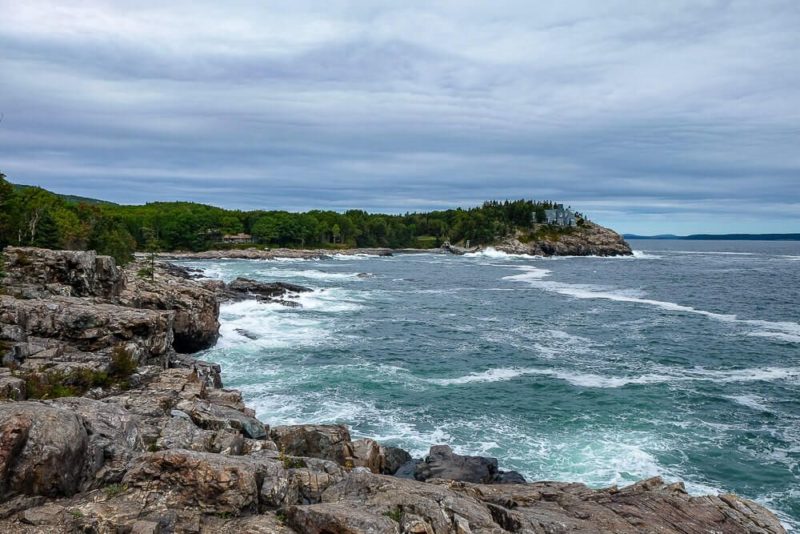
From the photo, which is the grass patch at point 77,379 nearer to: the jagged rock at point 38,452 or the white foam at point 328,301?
the jagged rock at point 38,452

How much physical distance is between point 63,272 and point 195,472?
27089 mm

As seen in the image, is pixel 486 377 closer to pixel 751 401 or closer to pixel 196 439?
pixel 751 401

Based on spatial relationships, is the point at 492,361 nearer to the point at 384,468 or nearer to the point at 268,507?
the point at 384,468

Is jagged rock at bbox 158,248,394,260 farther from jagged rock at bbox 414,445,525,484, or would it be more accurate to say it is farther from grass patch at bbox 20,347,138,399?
jagged rock at bbox 414,445,525,484

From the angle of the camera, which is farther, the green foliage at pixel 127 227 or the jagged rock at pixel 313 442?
the green foliage at pixel 127 227

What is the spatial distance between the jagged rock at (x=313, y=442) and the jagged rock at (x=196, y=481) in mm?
7584

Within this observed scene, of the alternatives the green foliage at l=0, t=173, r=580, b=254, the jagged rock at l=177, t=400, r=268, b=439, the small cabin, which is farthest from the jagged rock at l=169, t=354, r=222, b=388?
the small cabin

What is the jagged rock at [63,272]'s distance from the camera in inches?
1243

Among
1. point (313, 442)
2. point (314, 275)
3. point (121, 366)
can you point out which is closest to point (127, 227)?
point (314, 275)

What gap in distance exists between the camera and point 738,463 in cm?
2328

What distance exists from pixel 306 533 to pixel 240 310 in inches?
1893

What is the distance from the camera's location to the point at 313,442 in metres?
20.1

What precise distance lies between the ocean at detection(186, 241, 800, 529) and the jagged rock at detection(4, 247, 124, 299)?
9170mm

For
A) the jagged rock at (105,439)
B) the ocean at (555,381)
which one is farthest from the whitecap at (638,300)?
the jagged rock at (105,439)
